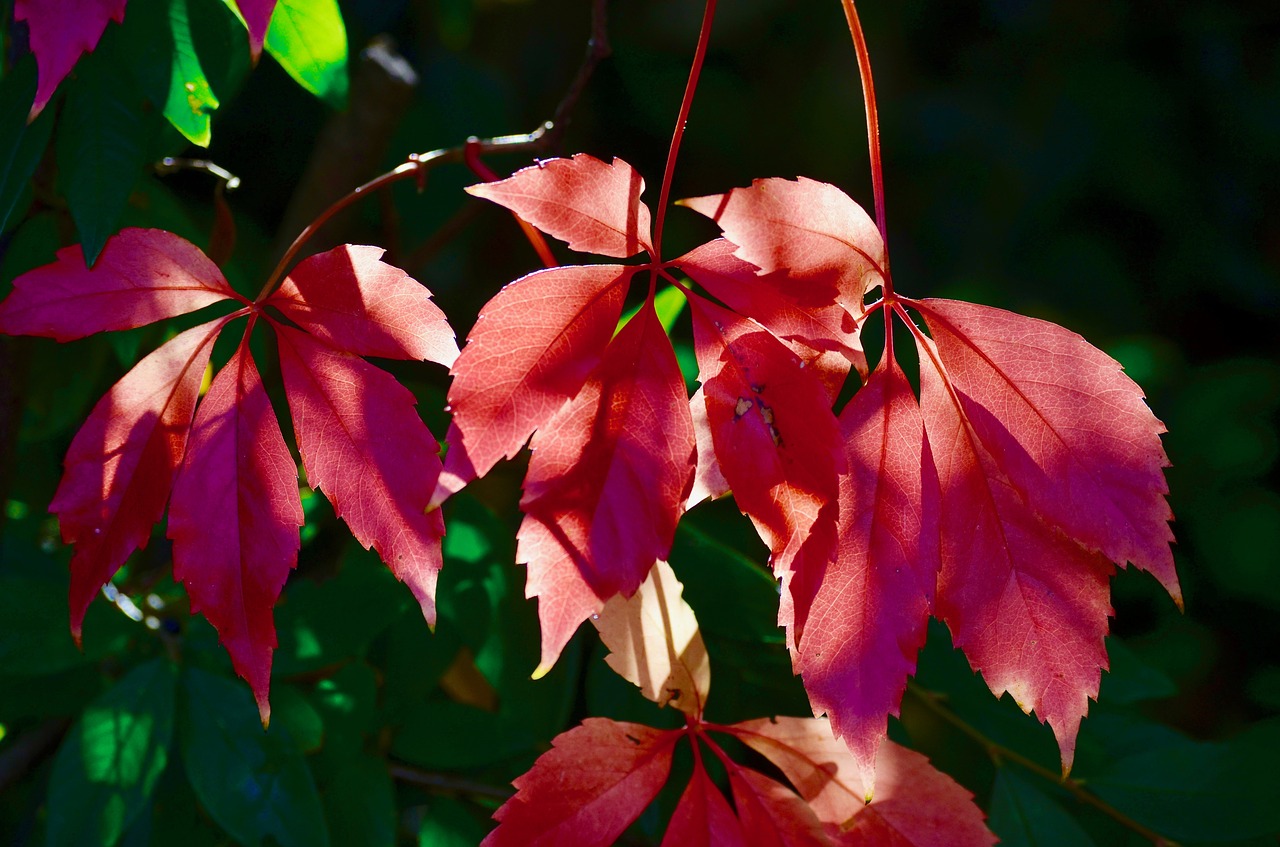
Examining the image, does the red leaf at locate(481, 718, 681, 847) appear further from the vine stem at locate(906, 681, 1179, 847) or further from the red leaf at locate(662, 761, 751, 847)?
the vine stem at locate(906, 681, 1179, 847)

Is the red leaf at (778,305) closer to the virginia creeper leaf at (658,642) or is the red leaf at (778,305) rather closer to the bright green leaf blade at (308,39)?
the virginia creeper leaf at (658,642)

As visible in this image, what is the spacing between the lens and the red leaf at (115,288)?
1.65ft

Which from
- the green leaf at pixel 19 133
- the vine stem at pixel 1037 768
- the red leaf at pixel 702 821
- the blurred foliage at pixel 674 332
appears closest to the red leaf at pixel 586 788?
the red leaf at pixel 702 821

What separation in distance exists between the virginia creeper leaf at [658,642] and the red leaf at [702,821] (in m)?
0.05

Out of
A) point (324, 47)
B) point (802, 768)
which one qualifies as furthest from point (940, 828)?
point (324, 47)

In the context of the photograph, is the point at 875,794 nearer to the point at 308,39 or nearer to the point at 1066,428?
the point at 1066,428

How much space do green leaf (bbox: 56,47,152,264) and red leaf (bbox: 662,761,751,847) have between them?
1.58 ft

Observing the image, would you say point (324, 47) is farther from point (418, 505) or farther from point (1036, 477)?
point (1036, 477)

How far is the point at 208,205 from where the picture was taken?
1.09 metres

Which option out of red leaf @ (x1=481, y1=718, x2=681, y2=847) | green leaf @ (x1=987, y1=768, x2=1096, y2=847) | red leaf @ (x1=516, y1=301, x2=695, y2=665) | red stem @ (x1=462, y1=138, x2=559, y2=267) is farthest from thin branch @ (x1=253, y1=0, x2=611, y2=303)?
green leaf @ (x1=987, y1=768, x2=1096, y2=847)

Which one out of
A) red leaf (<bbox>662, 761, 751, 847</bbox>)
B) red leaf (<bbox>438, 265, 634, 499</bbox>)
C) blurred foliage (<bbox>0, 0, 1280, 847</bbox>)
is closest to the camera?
red leaf (<bbox>438, 265, 634, 499</bbox>)

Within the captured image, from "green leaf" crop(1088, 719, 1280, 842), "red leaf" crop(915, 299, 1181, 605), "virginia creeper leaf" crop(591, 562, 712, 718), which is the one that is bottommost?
"green leaf" crop(1088, 719, 1280, 842)

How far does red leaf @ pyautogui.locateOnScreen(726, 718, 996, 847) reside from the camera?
0.56 meters

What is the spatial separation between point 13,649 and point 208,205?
0.60 meters
